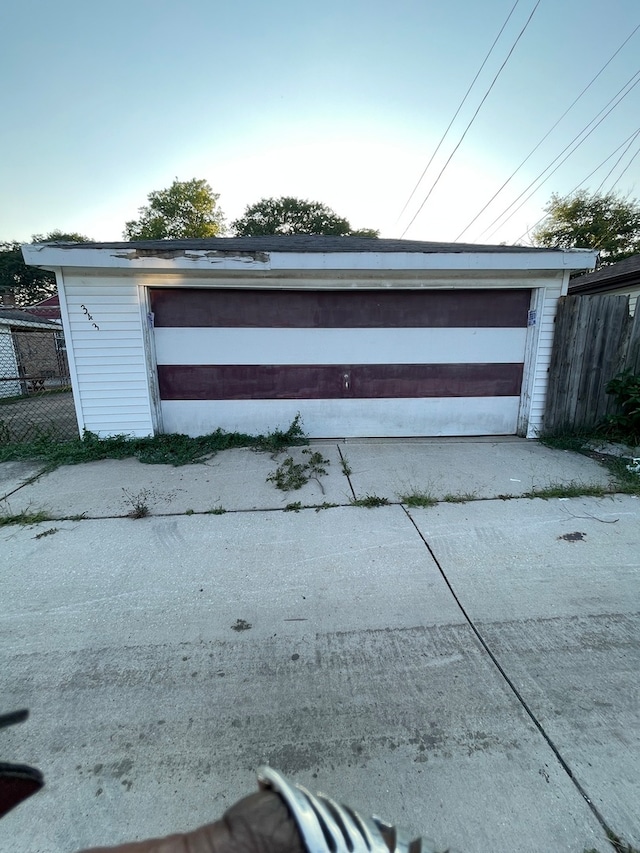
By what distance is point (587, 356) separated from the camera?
16.8ft

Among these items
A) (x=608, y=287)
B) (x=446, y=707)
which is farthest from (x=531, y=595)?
(x=608, y=287)

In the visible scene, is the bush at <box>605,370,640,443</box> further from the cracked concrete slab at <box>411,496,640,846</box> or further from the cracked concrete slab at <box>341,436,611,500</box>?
the cracked concrete slab at <box>411,496,640,846</box>

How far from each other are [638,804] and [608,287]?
10.1 metres

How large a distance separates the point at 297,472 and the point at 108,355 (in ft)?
9.98

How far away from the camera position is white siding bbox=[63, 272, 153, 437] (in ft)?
15.8

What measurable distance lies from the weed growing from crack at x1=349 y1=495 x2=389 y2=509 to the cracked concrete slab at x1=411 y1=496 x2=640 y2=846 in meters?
0.32

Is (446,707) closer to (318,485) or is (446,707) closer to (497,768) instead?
(497,768)

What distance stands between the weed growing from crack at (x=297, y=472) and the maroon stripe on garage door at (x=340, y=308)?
1928mm

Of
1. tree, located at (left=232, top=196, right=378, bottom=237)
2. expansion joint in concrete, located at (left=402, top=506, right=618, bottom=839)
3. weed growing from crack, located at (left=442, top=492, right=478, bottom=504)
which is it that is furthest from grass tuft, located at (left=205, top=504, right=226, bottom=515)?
tree, located at (left=232, top=196, right=378, bottom=237)

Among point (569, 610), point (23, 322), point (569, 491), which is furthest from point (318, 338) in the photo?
point (23, 322)

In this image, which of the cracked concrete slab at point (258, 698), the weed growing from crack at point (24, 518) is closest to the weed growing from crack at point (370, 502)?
the cracked concrete slab at point (258, 698)

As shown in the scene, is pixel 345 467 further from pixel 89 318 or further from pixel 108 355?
pixel 89 318

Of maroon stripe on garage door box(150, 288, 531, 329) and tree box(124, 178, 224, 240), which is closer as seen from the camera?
maroon stripe on garage door box(150, 288, 531, 329)

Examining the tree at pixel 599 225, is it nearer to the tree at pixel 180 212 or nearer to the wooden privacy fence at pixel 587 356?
the wooden privacy fence at pixel 587 356
